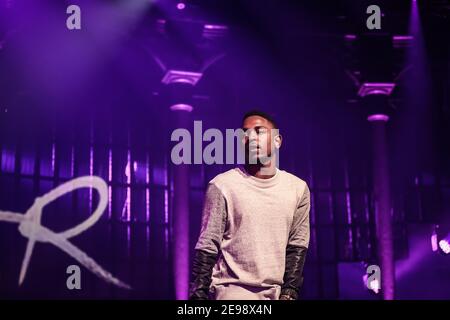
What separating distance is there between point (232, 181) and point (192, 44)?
6.11m

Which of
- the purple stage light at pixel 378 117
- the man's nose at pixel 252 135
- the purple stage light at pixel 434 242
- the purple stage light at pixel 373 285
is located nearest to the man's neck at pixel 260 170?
the man's nose at pixel 252 135

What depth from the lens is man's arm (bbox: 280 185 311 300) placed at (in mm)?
3188

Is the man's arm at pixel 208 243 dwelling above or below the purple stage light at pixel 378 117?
below

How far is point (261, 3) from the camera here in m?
9.72

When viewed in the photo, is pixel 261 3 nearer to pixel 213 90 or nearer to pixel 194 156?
pixel 213 90

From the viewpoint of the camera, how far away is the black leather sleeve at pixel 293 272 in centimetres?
318

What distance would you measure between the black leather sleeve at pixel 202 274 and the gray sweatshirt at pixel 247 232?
0.12ft

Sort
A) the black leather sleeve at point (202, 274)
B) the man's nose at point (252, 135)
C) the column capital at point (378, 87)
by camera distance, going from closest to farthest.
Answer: the black leather sleeve at point (202, 274) < the man's nose at point (252, 135) < the column capital at point (378, 87)

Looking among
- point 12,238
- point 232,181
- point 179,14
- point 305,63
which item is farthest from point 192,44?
point 232,181

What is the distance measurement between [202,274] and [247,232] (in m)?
0.29

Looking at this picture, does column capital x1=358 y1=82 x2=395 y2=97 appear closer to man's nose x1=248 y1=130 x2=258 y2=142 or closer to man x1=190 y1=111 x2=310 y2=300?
man x1=190 y1=111 x2=310 y2=300

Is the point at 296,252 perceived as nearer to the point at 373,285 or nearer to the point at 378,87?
the point at 373,285

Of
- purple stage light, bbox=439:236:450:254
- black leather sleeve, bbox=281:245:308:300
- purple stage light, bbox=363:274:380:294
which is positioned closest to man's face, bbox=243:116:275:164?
black leather sleeve, bbox=281:245:308:300

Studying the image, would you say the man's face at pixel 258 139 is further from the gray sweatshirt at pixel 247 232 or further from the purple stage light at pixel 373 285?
the purple stage light at pixel 373 285
